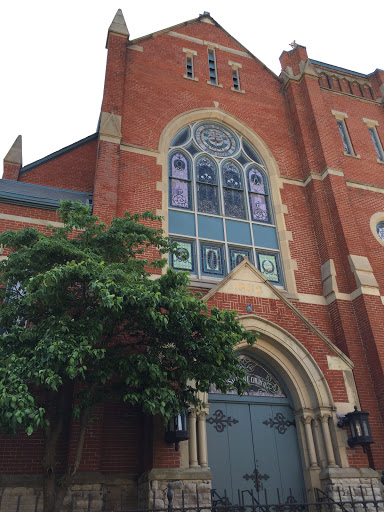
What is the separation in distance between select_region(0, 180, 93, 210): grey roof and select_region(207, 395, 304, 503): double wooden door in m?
6.09

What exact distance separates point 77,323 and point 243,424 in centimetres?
498

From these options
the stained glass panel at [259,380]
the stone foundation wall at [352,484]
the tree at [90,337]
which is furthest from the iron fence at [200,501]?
A: the stained glass panel at [259,380]

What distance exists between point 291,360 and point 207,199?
5.50m

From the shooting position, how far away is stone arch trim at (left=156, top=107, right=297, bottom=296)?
41.3 ft

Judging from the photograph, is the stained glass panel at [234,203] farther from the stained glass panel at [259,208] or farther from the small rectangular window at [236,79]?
the small rectangular window at [236,79]

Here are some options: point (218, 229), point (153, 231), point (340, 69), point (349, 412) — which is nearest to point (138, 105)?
point (218, 229)

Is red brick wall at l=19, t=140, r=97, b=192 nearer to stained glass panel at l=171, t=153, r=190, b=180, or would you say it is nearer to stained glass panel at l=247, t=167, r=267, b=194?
stained glass panel at l=171, t=153, r=190, b=180

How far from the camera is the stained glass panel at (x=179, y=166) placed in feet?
44.6

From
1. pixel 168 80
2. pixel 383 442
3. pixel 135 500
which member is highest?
pixel 168 80

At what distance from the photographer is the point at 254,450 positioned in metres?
9.43

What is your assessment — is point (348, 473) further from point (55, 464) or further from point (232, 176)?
point (232, 176)

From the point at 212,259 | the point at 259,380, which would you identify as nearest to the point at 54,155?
the point at 212,259

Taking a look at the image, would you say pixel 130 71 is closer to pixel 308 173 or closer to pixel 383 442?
pixel 308 173

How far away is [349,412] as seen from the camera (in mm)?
9492
